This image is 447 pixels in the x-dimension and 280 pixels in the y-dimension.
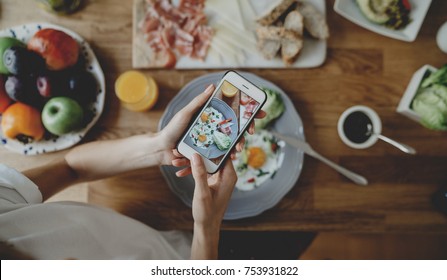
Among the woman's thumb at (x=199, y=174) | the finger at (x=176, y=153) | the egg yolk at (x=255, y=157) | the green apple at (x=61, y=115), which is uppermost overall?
the woman's thumb at (x=199, y=174)

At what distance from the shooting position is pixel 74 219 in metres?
0.83

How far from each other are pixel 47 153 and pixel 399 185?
3.27 feet

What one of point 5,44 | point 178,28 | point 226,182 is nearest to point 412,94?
point 226,182

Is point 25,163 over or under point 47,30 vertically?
under

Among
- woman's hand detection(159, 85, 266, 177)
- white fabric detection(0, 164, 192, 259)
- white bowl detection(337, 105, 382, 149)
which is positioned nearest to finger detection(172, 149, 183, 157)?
woman's hand detection(159, 85, 266, 177)

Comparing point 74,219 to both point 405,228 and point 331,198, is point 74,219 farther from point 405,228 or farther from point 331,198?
point 405,228

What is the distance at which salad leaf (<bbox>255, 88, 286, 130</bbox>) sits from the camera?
3.18 feet

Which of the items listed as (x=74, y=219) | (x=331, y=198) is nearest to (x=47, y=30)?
(x=74, y=219)

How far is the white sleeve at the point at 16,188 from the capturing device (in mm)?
817

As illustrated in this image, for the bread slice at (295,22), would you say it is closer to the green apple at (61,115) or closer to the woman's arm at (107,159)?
the woman's arm at (107,159)

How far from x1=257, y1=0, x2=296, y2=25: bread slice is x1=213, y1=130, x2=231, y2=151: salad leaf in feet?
1.19

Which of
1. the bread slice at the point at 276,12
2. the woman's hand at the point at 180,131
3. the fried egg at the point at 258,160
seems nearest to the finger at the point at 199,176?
the woman's hand at the point at 180,131

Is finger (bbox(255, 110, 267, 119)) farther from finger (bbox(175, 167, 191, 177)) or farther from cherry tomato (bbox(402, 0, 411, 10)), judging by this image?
cherry tomato (bbox(402, 0, 411, 10))

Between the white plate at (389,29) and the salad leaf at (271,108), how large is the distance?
30 cm
